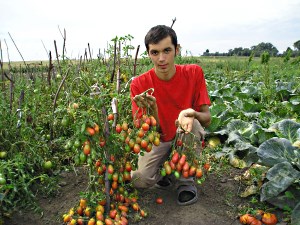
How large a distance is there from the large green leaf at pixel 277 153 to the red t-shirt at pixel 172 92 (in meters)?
0.65

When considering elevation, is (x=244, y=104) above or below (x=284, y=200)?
above

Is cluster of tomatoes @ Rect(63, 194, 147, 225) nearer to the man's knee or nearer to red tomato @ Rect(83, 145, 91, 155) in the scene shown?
the man's knee

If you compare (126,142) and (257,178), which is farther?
(257,178)

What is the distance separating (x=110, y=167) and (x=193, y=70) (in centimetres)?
122

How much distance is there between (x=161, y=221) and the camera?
2.42m

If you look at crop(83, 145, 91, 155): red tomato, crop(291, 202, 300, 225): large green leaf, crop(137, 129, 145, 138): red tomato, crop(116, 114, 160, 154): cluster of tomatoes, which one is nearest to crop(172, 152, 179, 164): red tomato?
crop(116, 114, 160, 154): cluster of tomatoes

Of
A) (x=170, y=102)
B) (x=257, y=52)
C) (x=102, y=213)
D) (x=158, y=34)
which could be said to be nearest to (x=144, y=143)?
(x=102, y=213)

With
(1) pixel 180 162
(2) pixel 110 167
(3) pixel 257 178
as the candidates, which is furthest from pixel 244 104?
(2) pixel 110 167

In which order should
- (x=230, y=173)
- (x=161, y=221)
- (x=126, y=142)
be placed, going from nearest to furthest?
(x=126, y=142) < (x=161, y=221) < (x=230, y=173)

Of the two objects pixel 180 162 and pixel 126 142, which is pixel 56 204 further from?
pixel 180 162

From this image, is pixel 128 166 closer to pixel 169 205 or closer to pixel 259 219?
pixel 169 205

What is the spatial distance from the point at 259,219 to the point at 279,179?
350mm

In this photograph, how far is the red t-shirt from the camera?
9.15 ft

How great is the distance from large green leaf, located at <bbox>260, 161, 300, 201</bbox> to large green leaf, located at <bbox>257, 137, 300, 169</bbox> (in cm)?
13
